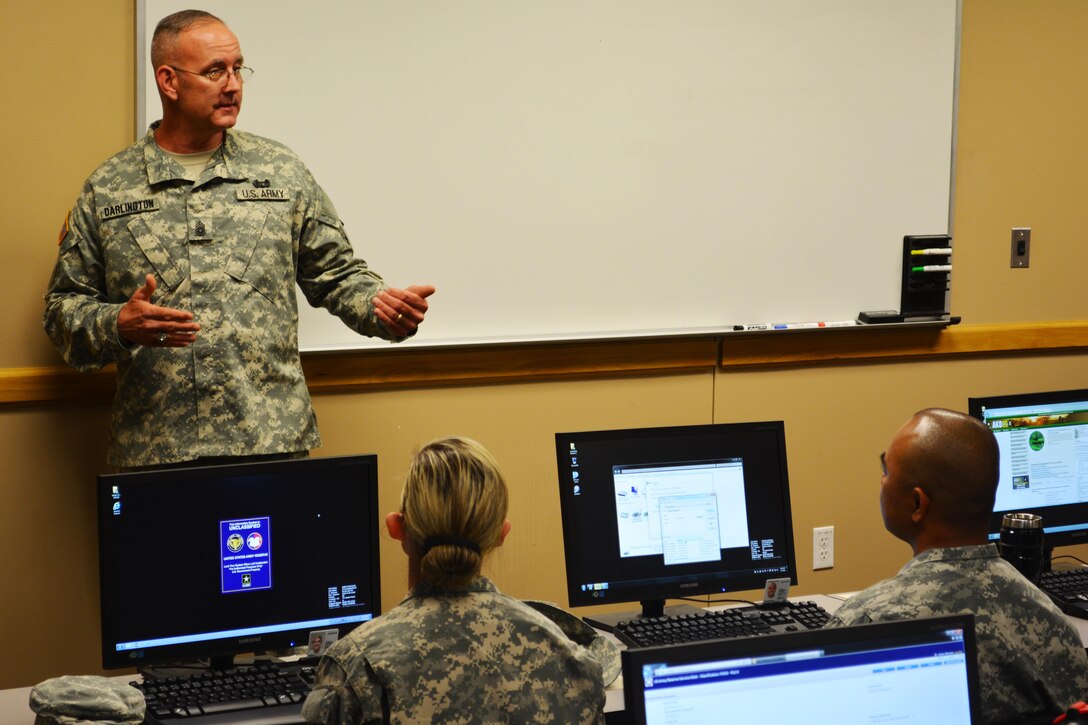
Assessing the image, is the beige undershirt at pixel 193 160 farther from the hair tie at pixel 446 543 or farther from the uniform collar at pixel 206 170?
the hair tie at pixel 446 543

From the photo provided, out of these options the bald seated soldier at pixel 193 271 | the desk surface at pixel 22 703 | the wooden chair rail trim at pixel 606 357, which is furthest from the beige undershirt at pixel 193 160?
the desk surface at pixel 22 703

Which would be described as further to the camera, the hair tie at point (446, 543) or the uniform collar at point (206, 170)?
the uniform collar at point (206, 170)

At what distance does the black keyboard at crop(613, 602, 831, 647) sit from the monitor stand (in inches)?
1.2

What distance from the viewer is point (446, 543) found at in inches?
68.2

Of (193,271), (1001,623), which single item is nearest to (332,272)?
(193,271)

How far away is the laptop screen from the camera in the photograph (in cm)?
137

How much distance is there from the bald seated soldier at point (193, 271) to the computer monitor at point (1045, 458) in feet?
4.77

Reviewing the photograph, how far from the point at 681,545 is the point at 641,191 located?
4.85 ft

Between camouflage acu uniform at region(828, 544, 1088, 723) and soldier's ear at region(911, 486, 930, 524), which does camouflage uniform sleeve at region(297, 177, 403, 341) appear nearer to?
soldier's ear at region(911, 486, 930, 524)

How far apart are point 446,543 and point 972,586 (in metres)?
0.86

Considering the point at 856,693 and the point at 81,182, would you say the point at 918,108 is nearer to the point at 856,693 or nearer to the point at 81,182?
the point at 81,182

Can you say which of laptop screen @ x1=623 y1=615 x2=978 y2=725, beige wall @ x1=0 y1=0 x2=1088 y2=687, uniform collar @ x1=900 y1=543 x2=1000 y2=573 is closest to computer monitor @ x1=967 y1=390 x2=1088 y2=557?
uniform collar @ x1=900 y1=543 x2=1000 y2=573

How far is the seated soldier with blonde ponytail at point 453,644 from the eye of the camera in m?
1.67

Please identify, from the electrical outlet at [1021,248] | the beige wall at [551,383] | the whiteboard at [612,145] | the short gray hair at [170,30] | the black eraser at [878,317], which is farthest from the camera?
the electrical outlet at [1021,248]
